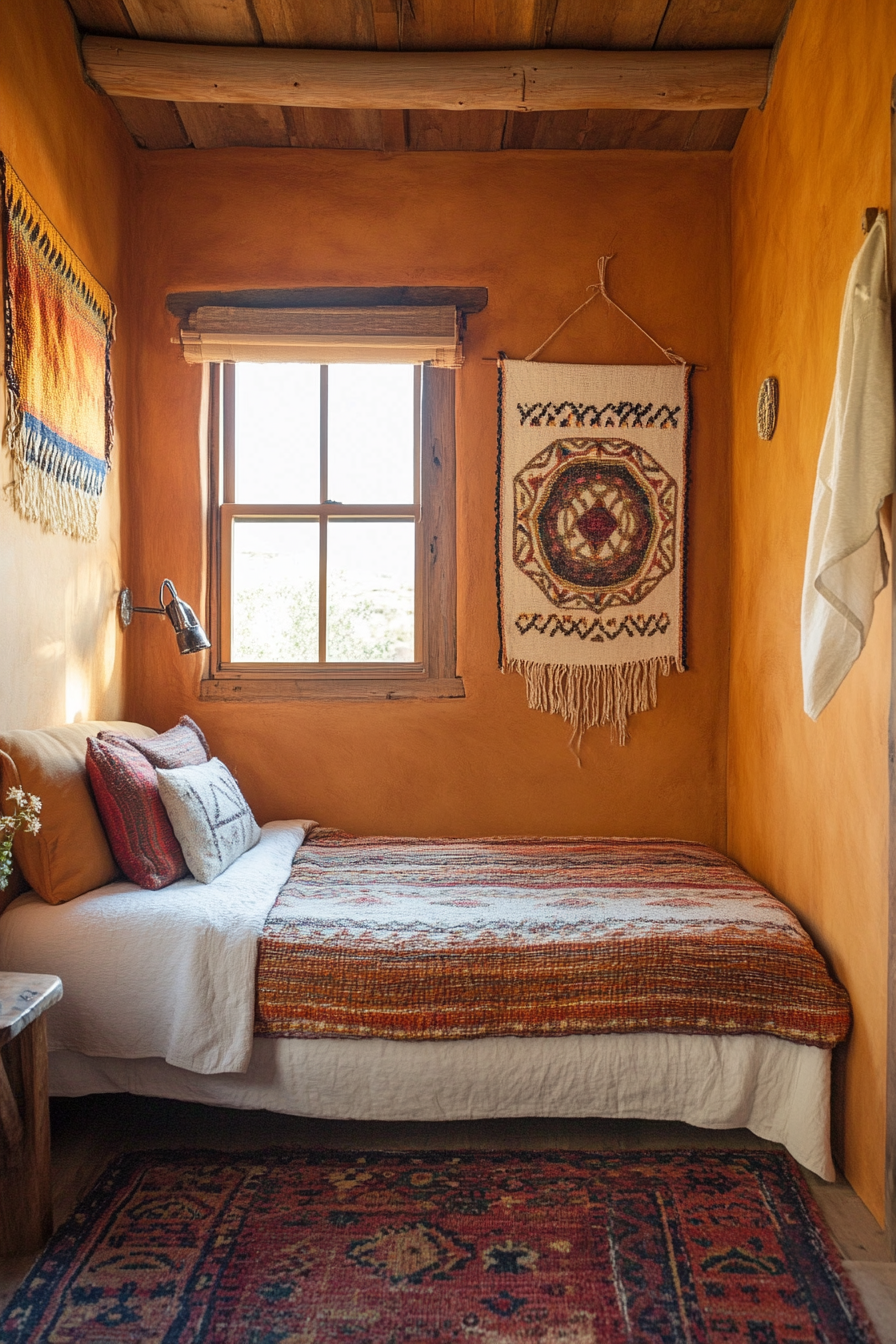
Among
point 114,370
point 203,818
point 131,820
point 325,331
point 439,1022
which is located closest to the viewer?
point 439,1022

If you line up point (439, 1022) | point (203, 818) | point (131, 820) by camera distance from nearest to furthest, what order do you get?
point (439, 1022), point (131, 820), point (203, 818)

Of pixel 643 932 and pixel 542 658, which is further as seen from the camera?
pixel 542 658

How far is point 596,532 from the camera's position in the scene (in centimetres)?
311

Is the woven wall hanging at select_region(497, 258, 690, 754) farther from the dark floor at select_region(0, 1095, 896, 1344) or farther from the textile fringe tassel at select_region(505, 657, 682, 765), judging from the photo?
the dark floor at select_region(0, 1095, 896, 1344)

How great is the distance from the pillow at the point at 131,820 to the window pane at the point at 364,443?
1.36m

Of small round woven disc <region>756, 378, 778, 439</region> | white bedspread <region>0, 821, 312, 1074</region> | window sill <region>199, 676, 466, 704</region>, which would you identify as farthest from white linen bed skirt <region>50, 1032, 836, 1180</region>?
small round woven disc <region>756, 378, 778, 439</region>

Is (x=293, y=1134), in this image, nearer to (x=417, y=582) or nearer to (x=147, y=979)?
(x=147, y=979)

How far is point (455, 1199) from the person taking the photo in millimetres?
1864

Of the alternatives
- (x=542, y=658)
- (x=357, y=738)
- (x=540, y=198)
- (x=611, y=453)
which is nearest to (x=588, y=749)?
(x=542, y=658)

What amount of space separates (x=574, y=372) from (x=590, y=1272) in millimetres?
2553

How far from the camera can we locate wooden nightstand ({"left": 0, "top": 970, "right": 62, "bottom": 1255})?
5.47 ft

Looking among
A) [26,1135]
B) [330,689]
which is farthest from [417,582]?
[26,1135]

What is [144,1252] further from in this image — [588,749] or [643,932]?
[588,749]

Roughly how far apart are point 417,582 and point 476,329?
2.91 feet
